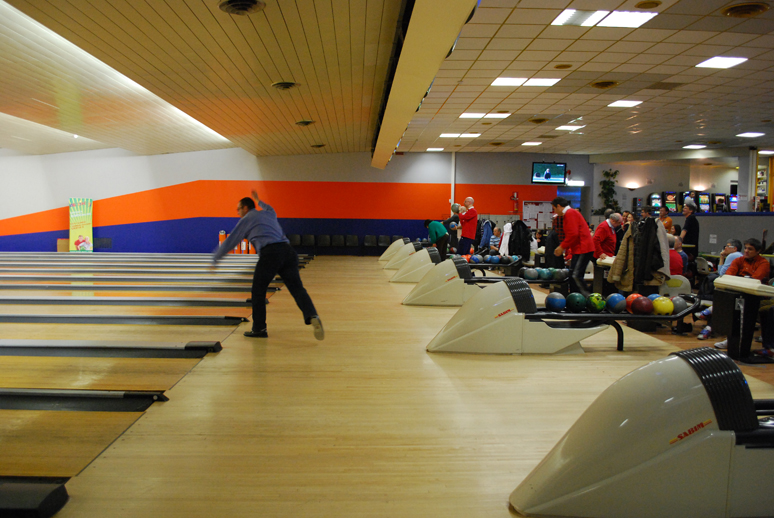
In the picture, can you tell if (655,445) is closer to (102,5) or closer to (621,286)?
(621,286)

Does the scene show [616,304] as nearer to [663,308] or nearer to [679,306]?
[663,308]

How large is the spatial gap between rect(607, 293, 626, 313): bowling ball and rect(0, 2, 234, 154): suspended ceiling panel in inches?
235

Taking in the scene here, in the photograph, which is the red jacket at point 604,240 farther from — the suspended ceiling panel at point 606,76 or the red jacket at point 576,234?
the suspended ceiling panel at point 606,76

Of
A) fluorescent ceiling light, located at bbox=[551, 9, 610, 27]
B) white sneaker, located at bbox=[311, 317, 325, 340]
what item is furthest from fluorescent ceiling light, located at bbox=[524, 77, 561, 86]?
white sneaker, located at bbox=[311, 317, 325, 340]

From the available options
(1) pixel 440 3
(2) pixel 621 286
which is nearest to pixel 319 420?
(1) pixel 440 3

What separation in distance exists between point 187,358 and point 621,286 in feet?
12.9

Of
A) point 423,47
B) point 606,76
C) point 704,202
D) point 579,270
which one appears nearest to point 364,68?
point 423,47

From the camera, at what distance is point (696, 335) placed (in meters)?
4.86

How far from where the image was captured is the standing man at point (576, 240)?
5727 mm

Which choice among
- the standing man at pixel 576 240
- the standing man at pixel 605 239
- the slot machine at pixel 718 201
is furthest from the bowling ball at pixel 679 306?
the slot machine at pixel 718 201

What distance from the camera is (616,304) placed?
4.16m

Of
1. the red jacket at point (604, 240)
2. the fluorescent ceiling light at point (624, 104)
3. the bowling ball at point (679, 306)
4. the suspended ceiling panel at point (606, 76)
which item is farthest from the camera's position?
the fluorescent ceiling light at point (624, 104)

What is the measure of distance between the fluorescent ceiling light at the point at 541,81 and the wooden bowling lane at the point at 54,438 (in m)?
6.23

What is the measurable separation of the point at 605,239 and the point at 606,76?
2.13m
